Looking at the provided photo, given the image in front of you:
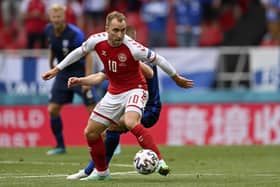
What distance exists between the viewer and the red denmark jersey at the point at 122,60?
42.8ft

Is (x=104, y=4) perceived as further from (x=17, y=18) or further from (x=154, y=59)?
(x=154, y=59)

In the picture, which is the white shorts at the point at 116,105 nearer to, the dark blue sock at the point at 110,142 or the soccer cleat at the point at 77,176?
the dark blue sock at the point at 110,142

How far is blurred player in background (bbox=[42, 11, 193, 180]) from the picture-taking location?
13.0m

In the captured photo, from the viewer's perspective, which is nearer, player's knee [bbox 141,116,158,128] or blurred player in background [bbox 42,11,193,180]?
blurred player in background [bbox 42,11,193,180]

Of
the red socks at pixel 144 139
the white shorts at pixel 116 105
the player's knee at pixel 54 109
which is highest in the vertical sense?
the white shorts at pixel 116 105

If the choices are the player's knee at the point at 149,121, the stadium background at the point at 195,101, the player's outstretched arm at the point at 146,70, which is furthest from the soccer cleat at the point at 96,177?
the stadium background at the point at 195,101

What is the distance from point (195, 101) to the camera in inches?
935

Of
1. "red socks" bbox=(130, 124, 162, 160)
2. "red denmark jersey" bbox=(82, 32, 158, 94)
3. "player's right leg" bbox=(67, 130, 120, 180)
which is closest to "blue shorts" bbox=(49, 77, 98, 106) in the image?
"player's right leg" bbox=(67, 130, 120, 180)

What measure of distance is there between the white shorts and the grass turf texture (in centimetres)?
83

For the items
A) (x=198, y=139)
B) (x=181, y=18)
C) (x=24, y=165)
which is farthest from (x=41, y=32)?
(x=24, y=165)

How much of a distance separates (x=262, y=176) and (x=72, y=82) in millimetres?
2870

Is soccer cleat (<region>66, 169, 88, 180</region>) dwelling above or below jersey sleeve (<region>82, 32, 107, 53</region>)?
below

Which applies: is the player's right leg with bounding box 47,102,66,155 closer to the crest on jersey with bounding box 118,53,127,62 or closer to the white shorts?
the white shorts

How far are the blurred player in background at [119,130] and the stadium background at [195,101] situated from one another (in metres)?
9.05
